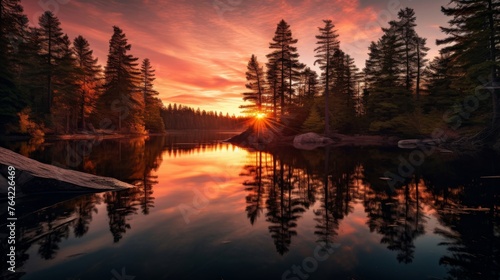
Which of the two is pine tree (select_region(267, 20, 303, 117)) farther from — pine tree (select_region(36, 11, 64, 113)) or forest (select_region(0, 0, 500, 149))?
pine tree (select_region(36, 11, 64, 113))

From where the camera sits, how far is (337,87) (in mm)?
40875

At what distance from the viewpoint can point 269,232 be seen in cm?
579

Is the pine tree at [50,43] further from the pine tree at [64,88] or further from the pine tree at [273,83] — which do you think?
the pine tree at [273,83]

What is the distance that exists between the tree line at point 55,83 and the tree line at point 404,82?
24934 mm

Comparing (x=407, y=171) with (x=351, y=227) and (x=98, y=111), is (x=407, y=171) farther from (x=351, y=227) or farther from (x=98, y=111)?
(x=98, y=111)

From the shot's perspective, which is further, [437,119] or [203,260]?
[437,119]

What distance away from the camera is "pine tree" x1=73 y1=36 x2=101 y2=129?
4396 cm

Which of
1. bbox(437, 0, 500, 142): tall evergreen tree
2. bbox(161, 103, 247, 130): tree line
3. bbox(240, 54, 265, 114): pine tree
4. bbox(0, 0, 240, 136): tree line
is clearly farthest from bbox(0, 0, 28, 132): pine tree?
bbox(161, 103, 247, 130): tree line

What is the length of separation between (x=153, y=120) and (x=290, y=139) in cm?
4589

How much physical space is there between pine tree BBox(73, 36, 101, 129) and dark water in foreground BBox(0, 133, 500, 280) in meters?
43.2

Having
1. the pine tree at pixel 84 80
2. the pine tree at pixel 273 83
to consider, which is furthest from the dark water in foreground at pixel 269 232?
the pine tree at pixel 84 80

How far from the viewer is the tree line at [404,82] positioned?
22.4 metres

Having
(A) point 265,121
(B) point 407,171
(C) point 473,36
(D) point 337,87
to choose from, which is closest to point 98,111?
(A) point 265,121

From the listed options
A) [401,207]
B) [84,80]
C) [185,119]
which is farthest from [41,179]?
[185,119]
